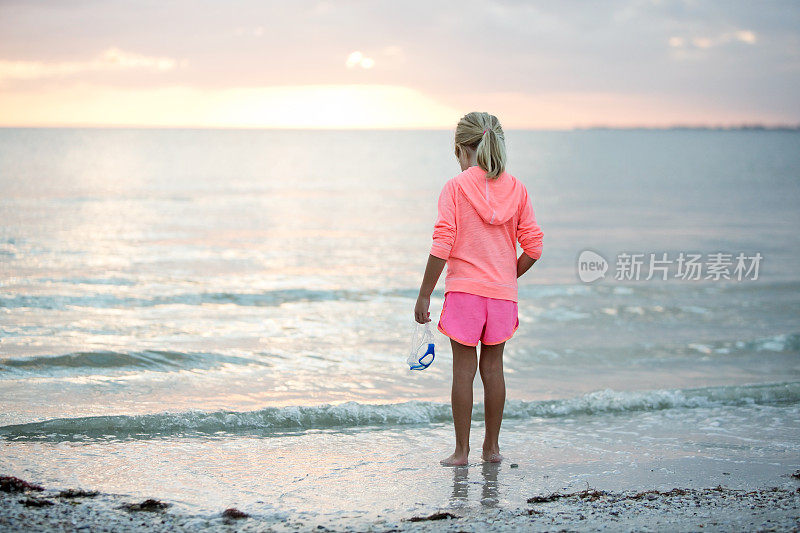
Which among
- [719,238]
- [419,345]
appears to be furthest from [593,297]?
[719,238]

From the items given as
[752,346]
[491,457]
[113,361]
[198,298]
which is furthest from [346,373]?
[752,346]

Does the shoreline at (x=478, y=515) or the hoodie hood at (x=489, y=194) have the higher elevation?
the hoodie hood at (x=489, y=194)

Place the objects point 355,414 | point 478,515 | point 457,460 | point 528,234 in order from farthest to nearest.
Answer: point 355,414 < point 457,460 < point 528,234 < point 478,515

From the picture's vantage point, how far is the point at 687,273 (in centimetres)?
1521

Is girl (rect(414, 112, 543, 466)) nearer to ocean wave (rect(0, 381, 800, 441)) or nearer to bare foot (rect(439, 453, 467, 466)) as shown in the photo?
bare foot (rect(439, 453, 467, 466))

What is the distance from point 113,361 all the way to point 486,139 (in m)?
5.13

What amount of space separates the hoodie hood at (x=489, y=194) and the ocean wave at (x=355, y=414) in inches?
87.6

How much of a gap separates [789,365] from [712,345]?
3.26 ft

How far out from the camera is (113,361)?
303 inches

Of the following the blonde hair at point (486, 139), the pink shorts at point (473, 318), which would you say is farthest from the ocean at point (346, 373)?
the blonde hair at point (486, 139)

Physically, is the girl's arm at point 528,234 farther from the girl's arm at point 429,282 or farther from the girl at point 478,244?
the girl's arm at point 429,282

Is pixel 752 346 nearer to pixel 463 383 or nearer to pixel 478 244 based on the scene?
pixel 463 383

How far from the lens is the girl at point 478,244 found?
13.8 feet

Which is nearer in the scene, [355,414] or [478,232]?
[478,232]
